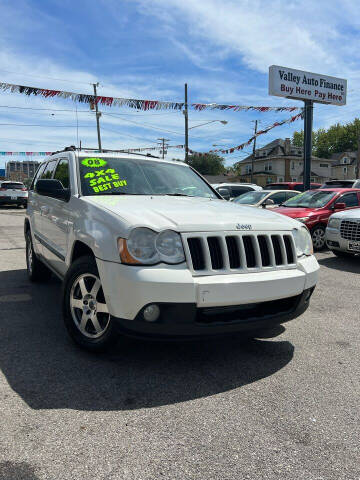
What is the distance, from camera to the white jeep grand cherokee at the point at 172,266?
275cm

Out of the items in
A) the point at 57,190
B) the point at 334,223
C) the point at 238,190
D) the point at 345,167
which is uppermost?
the point at 345,167

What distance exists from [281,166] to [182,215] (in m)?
59.6

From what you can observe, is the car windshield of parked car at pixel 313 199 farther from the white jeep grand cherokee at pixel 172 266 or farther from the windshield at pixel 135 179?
the white jeep grand cherokee at pixel 172 266

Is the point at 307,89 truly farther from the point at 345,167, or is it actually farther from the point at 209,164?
the point at 209,164

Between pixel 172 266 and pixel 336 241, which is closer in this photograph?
pixel 172 266

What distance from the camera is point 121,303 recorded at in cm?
279

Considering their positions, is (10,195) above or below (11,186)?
below

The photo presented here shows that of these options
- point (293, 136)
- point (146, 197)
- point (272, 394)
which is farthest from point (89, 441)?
point (293, 136)

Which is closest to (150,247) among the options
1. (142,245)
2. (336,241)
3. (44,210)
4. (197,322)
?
(142,245)

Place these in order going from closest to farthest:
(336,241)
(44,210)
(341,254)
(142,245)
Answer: (142,245) → (44,210) → (336,241) → (341,254)

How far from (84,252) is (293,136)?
93137 mm

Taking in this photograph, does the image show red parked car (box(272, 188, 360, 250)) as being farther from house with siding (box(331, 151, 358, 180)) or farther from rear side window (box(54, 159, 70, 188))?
house with siding (box(331, 151, 358, 180))

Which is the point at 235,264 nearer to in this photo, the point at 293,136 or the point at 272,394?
the point at 272,394

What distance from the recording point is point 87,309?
3.25 m
